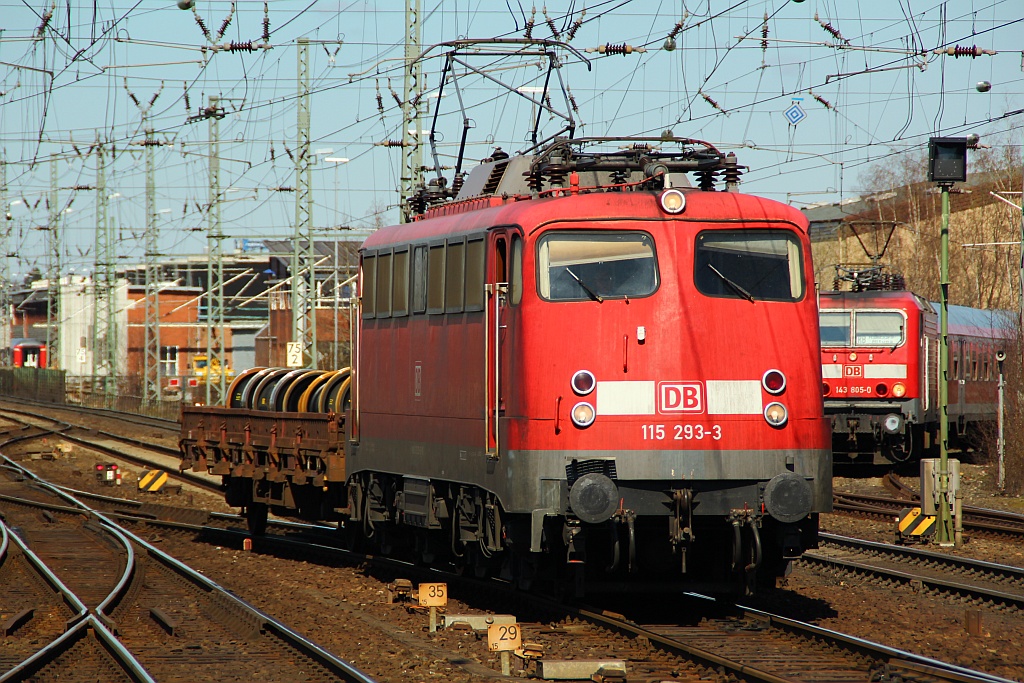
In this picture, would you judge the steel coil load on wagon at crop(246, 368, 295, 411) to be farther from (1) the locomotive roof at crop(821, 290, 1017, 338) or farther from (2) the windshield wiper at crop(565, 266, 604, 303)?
(1) the locomotive roof at crop(821, 290, 1017, 338)

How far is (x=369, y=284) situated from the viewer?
15.2m

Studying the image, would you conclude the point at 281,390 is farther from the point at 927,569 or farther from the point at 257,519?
the point at 927,569

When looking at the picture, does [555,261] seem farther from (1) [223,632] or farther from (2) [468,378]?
(1) [223,632]

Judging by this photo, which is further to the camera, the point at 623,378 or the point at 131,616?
the point at 131,616

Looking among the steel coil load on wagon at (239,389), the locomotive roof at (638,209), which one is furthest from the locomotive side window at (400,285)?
the steel coil load on wagon at (239,389)

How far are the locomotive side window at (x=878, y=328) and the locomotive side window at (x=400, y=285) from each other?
Answer: 14.2 m

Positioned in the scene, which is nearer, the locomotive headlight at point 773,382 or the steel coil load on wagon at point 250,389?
the locomotive headlight at point 773,382

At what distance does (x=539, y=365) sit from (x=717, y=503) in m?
1.82

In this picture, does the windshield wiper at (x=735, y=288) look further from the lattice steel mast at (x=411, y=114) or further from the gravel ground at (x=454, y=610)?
the lattice steel mast at (x=411, y=114)

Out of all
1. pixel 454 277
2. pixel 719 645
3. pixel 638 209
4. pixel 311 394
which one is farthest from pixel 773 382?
pixel 311 394

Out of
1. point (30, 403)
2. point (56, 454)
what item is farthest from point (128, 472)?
point (30, 403)

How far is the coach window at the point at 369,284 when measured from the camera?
49.4 feet

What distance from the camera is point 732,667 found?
9.30 metres

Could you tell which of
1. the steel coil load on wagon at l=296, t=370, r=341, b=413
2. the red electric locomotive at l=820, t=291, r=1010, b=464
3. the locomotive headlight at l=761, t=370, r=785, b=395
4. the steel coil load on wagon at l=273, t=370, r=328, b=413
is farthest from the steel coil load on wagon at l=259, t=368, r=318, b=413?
the red electric locomotive at l=820, t=291, r=1010, b=464
